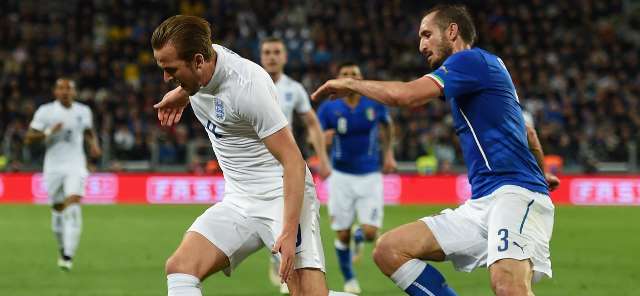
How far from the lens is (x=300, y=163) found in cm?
489

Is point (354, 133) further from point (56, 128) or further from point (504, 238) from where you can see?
point (504, 238)

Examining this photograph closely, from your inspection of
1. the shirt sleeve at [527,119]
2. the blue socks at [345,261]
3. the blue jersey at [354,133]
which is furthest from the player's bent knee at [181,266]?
the blue jersey at [354,133]

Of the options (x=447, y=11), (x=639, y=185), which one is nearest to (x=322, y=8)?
(x=639, y=185)

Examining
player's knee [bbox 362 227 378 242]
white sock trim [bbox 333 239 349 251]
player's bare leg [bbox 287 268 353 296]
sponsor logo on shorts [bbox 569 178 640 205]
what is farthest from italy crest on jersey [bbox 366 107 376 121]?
sponsor logo on shorts [bbox 569 178 640 205]

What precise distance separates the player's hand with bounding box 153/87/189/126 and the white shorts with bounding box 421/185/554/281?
5.37 feet

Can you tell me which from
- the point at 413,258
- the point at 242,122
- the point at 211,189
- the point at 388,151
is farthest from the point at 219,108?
the point at 211,189

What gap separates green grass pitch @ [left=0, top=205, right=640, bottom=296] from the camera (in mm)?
9789

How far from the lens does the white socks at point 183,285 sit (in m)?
5.16

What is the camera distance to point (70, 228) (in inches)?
458

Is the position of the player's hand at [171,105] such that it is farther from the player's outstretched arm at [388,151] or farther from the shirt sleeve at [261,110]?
the player's outstretched arm at [388,151]

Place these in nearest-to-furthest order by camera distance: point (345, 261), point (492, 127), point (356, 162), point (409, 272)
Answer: point (492, 127), point (409, 272), point (345, 261), point (356, 162)

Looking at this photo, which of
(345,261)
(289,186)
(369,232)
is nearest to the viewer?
(289,186)

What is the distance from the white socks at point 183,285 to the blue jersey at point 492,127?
171 cm

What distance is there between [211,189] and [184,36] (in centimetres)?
1688
